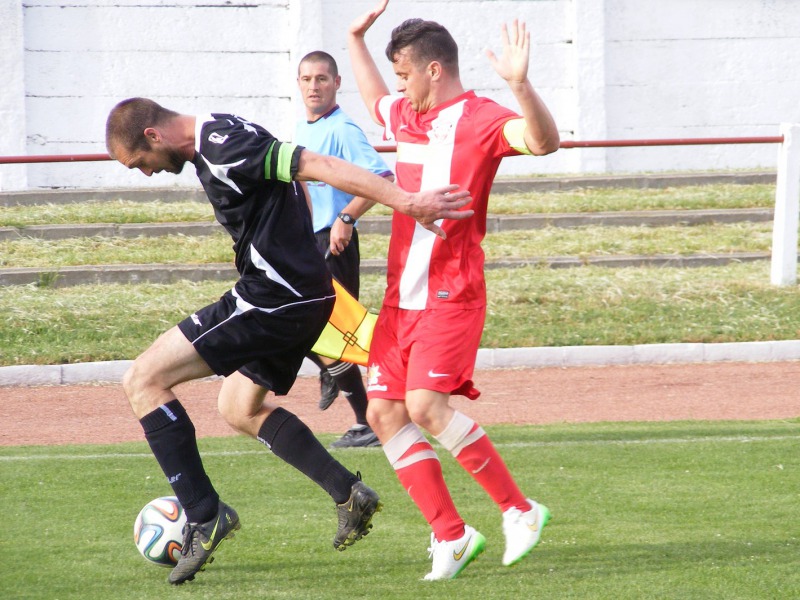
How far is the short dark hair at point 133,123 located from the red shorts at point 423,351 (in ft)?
3.71

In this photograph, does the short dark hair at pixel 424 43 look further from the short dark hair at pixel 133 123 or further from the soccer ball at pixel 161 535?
the soccer ball at pixel 161 535

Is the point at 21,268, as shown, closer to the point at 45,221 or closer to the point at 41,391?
the point at 45,221

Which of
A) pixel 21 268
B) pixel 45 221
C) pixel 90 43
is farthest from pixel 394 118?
pixel 90 43

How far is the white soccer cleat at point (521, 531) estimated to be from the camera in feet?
14.3

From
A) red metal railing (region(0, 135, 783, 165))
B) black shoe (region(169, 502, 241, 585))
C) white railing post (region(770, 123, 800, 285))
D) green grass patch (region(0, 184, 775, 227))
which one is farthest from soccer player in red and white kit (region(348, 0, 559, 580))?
green grass patch (region(0, 184, 775, 227))

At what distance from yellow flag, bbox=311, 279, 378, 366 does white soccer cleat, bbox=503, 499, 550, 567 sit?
1.03m

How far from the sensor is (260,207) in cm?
424

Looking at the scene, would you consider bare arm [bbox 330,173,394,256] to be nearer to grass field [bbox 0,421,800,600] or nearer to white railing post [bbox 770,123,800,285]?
grass field [bbox 0,421,800,600]

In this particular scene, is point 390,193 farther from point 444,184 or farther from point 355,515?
point 355,515

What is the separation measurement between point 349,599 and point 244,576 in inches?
21.7

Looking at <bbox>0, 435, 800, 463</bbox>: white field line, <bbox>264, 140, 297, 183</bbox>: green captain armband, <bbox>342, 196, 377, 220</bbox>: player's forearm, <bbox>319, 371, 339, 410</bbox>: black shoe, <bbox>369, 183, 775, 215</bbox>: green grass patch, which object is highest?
<bbox>264, 140, 297, 183</bbox>: green captain armband

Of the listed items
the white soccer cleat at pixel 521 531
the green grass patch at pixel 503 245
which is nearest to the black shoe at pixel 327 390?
the white soccer cleat at pixel 521 531

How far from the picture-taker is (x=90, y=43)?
16.5m

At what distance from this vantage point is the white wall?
16.4m
